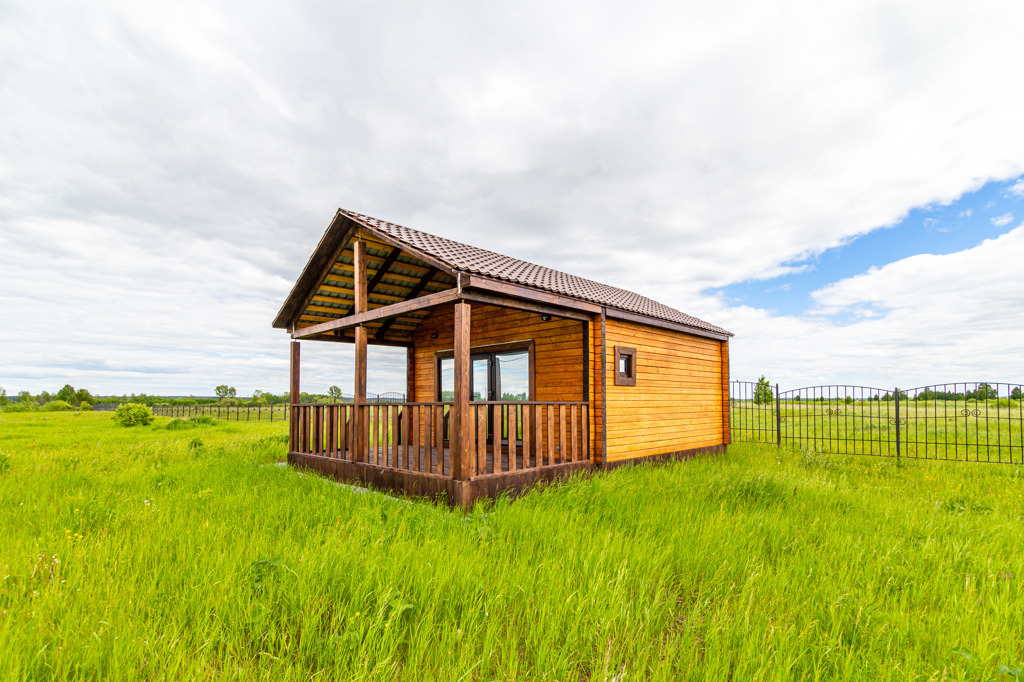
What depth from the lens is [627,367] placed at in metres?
9.40

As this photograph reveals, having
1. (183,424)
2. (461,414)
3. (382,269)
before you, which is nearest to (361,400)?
(461,414)

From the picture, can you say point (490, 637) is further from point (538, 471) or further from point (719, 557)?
point (538, 471)

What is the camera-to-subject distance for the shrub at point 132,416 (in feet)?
68.7

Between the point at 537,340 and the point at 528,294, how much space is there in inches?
103

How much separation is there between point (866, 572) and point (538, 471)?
4110 millimetres

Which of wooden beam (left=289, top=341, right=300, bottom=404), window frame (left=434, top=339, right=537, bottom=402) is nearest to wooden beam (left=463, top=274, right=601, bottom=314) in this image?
window frame (left=434, top=339, right=537, bottom=402)

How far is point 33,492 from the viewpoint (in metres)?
6.63

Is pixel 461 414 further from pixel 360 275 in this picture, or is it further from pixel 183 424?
pixel 183 424

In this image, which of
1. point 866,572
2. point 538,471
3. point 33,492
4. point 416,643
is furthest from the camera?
point 538,471

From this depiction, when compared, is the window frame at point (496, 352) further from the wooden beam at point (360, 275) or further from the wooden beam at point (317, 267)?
the wooden beam at point (317, 267)

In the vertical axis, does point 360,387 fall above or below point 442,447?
above

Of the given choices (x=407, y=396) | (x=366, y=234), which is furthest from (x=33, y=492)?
(x=407, y=396)

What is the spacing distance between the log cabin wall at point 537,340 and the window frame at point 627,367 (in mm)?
679

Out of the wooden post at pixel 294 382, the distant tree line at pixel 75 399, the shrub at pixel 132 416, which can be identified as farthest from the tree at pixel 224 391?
the wooden post at pixel 294 382
